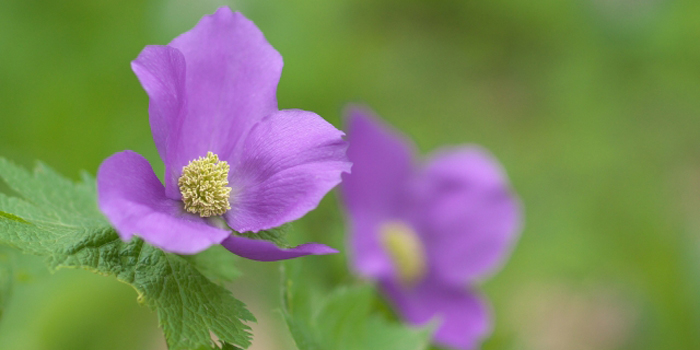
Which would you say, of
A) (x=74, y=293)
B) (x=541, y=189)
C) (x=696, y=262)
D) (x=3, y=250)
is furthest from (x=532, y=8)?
(x=3, y=250)

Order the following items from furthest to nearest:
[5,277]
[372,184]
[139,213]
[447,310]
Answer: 1. [372,184]
2. [447,310]
3. [5,277]
4. [139,213]

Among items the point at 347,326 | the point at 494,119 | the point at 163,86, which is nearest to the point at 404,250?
the point at 347,326

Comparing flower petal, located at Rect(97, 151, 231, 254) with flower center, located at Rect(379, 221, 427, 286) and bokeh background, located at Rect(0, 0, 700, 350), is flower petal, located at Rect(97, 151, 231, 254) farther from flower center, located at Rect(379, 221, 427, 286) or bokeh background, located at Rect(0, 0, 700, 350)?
flower center, located at Rect(379, 221, 427, 286)

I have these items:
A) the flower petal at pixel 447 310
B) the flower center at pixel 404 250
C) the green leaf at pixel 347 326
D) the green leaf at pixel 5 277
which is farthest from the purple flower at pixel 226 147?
the flower center at pixel 404 250

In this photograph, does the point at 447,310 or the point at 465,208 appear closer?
the point at 447,310

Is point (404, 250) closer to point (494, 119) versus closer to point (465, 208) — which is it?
point (465, 208)

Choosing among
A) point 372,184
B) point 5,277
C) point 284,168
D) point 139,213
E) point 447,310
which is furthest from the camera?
point 372,184

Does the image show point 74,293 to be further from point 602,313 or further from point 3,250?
point 602,313
